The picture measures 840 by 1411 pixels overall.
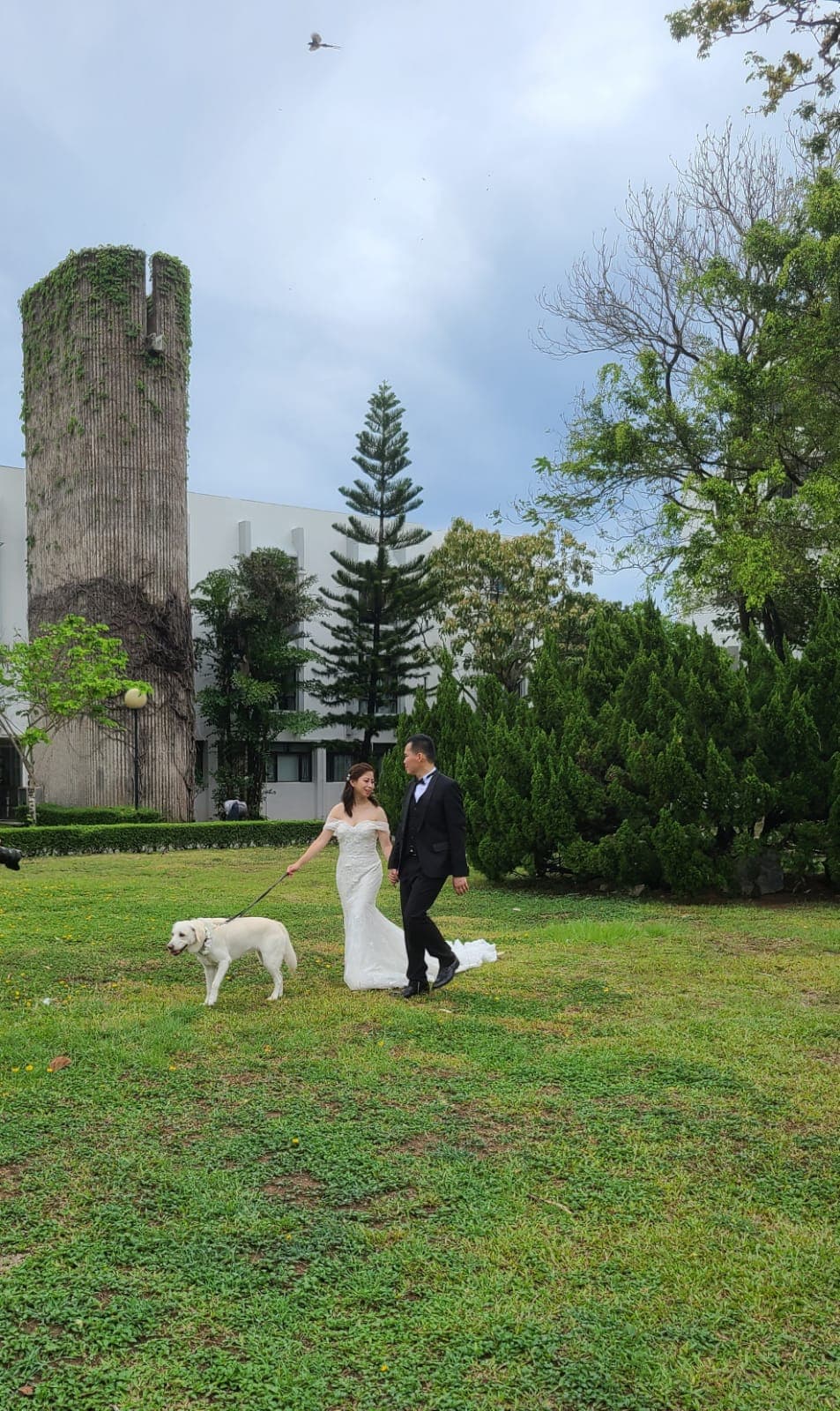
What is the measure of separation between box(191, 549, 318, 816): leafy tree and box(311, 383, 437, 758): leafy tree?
1.83 m

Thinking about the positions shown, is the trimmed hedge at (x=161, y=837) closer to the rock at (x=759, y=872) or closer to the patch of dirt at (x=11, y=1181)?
the rock at (x=759, y=872)

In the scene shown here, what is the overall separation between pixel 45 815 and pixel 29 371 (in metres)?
11.8

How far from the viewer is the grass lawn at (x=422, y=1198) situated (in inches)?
96.5

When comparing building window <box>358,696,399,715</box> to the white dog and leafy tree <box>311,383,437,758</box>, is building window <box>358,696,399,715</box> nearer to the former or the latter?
leafy tree <box>311,383,437,758</box>

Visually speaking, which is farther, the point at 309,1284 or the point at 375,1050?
the point at 375,1050

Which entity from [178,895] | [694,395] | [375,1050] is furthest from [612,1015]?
[694,395]

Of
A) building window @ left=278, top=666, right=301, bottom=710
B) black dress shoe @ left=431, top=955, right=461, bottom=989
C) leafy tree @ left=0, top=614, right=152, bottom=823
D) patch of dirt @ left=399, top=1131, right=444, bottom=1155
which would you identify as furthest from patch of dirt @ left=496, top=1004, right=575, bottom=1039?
building window @ left=278, top=666, right=301, bottom=710

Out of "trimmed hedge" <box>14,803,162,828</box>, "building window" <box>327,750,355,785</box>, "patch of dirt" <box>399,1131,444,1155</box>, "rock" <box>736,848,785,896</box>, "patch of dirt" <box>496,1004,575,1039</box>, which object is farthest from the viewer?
"building window" <box>327,750,355,785</box>

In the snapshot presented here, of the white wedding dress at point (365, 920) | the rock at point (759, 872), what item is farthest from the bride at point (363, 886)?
the rock at point (759, 872)

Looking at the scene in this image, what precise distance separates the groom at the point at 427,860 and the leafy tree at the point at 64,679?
16385 millimetres

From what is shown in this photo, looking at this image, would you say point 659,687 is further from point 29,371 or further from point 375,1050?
point 29,371

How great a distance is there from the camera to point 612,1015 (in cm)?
590

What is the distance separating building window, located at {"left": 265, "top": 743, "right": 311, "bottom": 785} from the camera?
121 ft

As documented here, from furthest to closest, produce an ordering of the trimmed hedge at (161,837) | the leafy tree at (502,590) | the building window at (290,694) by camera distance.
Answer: the building window at (290,694) → the leafy tree at (502,590) → the trimmed hedge at (161,837)
